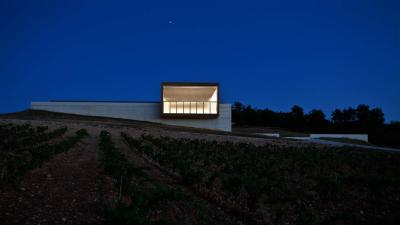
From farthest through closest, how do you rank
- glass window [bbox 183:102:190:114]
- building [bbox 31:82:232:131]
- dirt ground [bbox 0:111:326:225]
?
glass window [bbox 183:102:190:114]
building [bbox 31:82:232:131]
dirt ground [bbox 0:111:326:225]

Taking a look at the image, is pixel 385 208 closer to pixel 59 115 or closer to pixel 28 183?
pixel 28 183

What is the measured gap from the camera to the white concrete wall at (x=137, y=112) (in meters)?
36.5

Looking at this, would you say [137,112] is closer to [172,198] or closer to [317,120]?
[172,198]

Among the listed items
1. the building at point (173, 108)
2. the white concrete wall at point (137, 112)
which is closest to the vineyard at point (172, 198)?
the building at point (173, 108)

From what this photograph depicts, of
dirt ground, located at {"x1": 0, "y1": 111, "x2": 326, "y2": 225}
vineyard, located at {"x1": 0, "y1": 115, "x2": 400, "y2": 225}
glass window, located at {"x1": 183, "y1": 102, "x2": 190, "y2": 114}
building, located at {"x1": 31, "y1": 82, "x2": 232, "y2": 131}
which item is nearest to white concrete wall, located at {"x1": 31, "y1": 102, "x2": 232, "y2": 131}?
building, located at {"x1": 31, "y1": 82, "x2": 232, "y2": 131}

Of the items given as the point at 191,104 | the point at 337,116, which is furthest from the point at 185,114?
the point at 337,116

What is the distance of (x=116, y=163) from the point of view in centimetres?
720

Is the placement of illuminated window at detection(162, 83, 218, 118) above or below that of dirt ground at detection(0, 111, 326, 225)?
above

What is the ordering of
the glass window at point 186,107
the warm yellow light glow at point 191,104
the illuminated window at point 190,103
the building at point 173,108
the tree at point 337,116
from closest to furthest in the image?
the illuminated window at point 190,103 < the building at point 173,108 < the warm yellow light glow at point 191,104 < the glass window at point 186,107 < the tree at point 337,116

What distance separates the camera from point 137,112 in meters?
37.2

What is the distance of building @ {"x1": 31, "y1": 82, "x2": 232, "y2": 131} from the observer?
35.3 m

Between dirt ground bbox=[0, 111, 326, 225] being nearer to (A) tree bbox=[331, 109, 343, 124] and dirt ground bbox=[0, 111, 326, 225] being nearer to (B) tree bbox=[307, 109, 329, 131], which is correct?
(B) tree bbox=[307, 109, 329, 131]

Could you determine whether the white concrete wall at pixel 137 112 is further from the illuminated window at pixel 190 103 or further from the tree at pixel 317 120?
the tree at pixel 317 120

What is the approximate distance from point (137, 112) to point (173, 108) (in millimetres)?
4489
